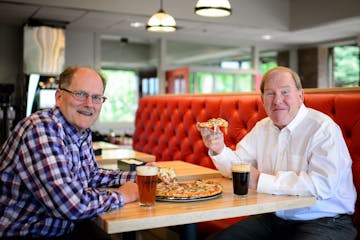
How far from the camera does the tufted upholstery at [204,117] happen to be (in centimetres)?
229

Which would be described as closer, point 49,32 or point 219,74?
point 49,32

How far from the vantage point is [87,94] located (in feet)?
5.98

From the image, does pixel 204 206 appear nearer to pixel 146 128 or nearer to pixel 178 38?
pixel 146 128

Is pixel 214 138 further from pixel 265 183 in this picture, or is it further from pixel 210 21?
pixel 210 21

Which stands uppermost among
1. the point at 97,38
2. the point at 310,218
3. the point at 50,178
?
the point at 97,38

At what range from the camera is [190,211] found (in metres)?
1.58

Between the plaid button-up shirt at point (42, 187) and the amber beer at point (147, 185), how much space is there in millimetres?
91

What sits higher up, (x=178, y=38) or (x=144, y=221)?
(x=178, y=38)

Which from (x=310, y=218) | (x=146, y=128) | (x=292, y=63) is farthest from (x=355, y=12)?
(x=310, y=218)

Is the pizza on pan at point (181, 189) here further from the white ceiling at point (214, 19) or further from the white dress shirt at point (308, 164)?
the white ceiling at point (214, 19)

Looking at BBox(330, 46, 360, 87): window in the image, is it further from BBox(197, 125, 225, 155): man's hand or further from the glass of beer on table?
the glass of beer on table

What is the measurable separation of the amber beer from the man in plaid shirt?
0.30 feet

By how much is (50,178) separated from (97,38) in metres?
7.46

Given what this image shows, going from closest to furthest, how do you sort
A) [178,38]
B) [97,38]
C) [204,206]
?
1. [204,206]
2. [97,38]
3. [178,38]
